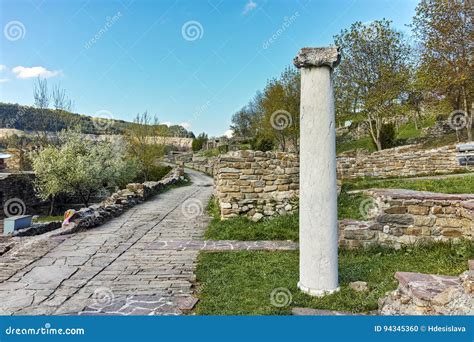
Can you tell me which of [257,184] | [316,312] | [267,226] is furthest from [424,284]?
[257,184]

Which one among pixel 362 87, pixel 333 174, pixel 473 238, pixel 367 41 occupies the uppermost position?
pixel 367 41

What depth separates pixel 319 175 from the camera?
4230mm

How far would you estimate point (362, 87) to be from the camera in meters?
23.9

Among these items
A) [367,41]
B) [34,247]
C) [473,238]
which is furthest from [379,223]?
[367,41]

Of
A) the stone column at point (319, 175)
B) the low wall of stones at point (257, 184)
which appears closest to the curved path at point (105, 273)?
the low wall of stones at point (257, 184)

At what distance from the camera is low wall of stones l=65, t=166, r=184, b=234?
8.84m

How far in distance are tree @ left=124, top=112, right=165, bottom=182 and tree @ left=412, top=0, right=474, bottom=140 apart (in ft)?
62.2

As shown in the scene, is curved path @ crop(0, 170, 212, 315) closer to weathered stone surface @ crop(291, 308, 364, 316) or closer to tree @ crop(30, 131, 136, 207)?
weathered stone surface @ crop(291, 308, 364, 316)

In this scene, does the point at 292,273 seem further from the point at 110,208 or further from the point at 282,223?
the point at 110,208

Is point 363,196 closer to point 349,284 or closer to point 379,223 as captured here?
point 379,223

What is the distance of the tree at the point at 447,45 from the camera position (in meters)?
18.5

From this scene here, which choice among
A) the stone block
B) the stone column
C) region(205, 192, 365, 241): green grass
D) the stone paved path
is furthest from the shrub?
the stone column

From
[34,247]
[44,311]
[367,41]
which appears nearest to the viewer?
[44,311]

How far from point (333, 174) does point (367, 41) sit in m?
22.4
